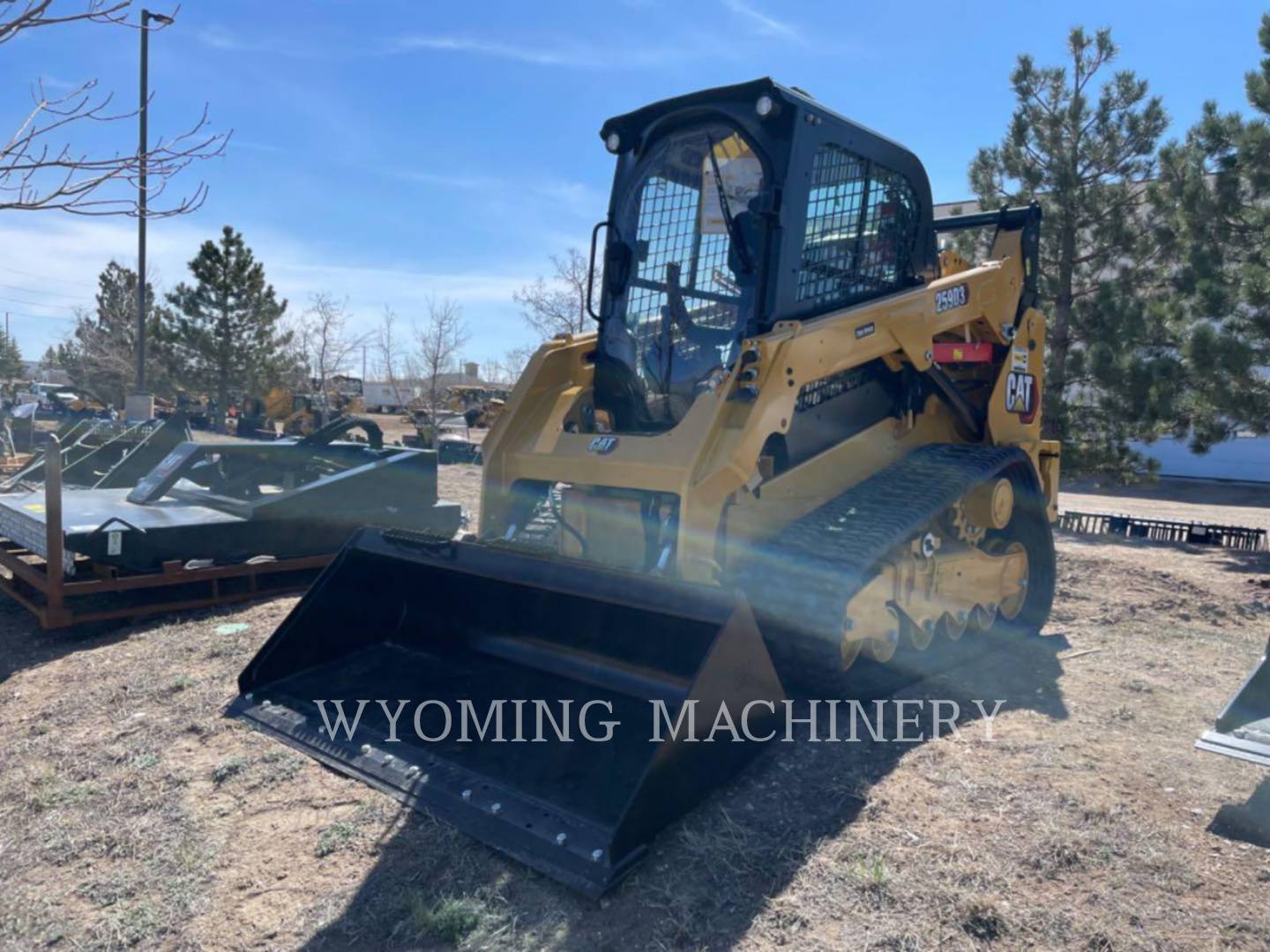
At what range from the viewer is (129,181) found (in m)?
3.43

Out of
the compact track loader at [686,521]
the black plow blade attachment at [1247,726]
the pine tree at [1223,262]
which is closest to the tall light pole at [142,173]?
the compact track loader at [686,521]

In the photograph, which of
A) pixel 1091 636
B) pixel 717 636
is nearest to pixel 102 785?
pixel 717 636

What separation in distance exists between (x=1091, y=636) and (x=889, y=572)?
2520 millimetres

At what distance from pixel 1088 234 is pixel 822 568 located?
11.8 metres

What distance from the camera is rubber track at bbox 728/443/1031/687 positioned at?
3551 mm

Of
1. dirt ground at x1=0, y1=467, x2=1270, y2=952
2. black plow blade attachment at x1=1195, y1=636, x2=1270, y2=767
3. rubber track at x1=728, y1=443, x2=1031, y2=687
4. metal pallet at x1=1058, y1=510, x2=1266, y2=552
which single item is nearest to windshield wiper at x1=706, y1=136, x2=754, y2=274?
rubber track at x1=728, y1=443, x2=1031, y2=687

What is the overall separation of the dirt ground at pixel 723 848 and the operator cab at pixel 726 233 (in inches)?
72.9

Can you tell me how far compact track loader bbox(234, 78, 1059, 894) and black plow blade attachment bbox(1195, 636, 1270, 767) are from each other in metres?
1.31

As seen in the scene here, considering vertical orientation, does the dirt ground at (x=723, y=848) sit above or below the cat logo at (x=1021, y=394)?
below

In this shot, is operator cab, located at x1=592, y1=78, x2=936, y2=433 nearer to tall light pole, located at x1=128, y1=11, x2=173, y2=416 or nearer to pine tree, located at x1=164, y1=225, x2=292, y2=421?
tall light pole, located at x1=128, y1=11, x2=173, y2=416

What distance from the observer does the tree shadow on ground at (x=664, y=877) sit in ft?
8.76

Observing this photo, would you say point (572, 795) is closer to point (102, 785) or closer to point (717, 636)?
point (717, 636)

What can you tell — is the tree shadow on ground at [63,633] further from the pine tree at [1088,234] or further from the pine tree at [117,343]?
the pine tree at [117,343]

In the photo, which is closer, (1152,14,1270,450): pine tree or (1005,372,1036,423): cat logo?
(1005,372,1036,423): cat logo
